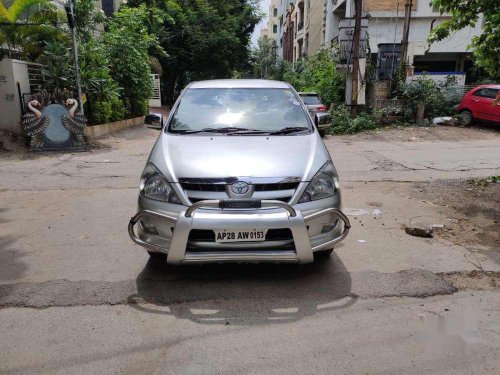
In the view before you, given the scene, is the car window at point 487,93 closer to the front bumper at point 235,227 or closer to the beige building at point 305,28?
the beige building at point 305,28

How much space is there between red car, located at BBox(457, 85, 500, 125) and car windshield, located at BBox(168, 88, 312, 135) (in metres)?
12.1

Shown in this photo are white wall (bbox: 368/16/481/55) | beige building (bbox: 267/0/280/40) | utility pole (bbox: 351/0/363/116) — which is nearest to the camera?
utility pole (bbox: 351/0/363/116)

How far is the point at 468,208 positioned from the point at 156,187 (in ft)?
14.7

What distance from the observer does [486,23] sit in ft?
20.1

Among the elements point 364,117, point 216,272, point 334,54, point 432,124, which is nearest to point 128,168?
point 216,272

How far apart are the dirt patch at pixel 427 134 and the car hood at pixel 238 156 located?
9873 millimetres

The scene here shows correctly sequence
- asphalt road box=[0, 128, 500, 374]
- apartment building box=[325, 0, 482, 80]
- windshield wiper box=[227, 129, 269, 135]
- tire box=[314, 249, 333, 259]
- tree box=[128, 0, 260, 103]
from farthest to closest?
1. tree box=[128, 0, 260, 103]
2. apartment building box=[325, 0, 482, 80]
3. windshield wiper box=[227, 129, 269, 135]
4. tire box=[314, 249, 333, 259]
5. asphalt road box=[0, 128, 500, 374]

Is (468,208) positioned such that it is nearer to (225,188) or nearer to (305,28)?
(225,188)

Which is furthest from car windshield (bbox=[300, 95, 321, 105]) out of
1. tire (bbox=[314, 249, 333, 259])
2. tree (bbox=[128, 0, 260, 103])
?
tree (bbox=[128, 0, 260, 103])

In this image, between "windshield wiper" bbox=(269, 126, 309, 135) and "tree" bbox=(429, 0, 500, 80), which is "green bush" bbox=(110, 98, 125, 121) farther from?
"windshield wiper" bbox=(269, 126, 309, 135)

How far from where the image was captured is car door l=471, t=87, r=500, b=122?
569 inches

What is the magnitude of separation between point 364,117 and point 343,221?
12.3m

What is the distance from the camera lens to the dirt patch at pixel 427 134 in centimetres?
1348

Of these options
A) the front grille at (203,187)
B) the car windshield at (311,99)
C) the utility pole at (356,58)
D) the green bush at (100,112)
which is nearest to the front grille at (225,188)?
the front grille at (203,187)
